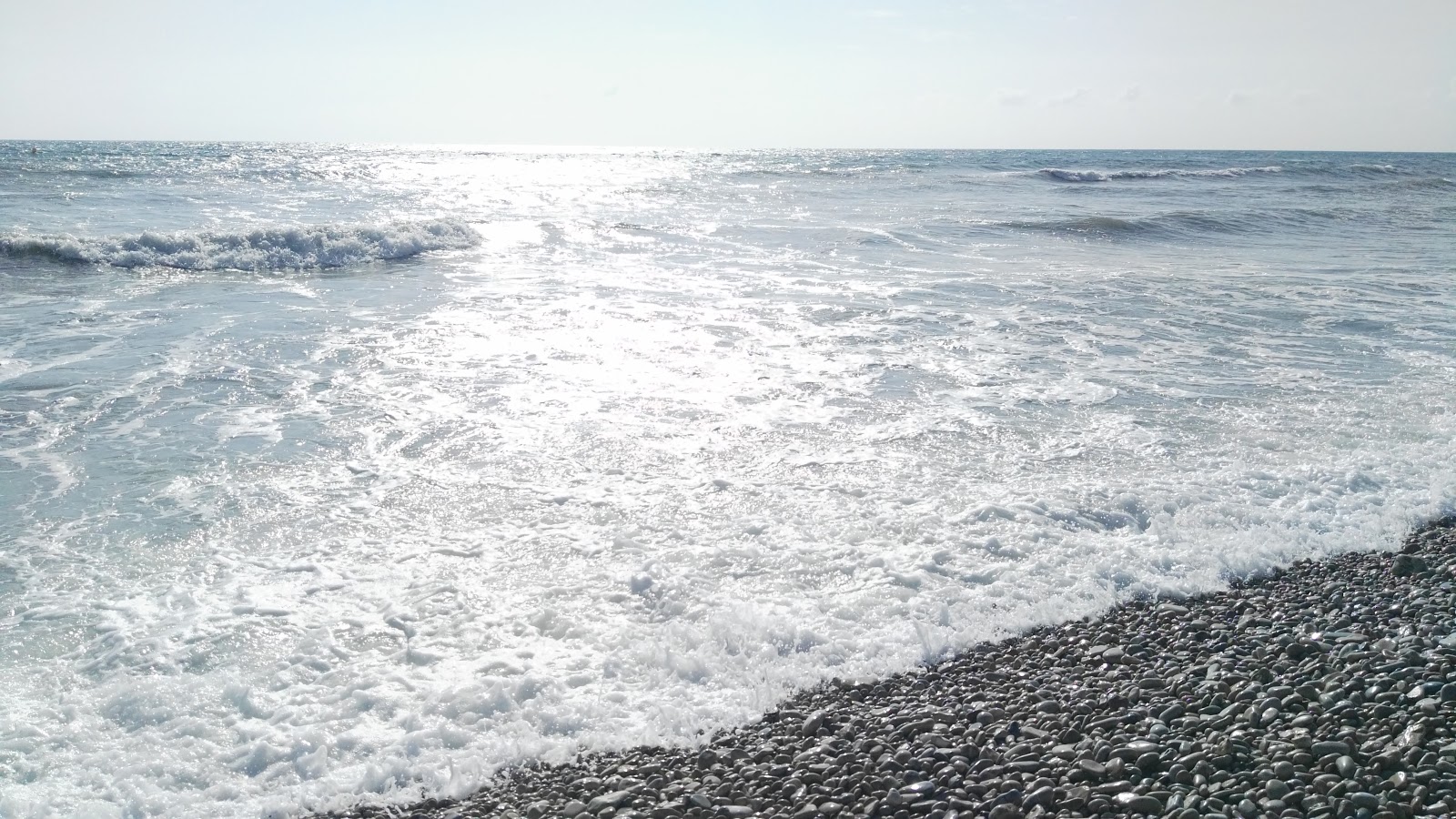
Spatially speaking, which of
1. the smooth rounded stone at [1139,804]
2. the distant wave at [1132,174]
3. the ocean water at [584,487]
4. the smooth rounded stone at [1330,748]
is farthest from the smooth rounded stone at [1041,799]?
the distant wave at [1132,174]

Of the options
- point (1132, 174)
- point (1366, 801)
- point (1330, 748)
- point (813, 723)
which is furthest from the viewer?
point (1132, 174)

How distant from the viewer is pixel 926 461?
312 inches

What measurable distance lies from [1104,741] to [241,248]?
20.7 metres

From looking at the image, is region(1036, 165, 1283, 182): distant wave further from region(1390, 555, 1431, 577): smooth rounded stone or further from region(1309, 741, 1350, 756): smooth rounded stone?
region(1309, 741, 1350, 756): smooth rounded stone

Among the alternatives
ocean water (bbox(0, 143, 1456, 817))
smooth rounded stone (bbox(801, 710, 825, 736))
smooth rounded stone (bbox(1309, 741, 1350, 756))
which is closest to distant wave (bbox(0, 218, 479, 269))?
ocean water (bbox(0, 143, 1456, 817))

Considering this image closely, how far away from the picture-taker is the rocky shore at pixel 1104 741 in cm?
369

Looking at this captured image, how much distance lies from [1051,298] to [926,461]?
9.45 metres

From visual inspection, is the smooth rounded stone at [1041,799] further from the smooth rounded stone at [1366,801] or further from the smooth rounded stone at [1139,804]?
the smooth rounded stone at [1366,801]

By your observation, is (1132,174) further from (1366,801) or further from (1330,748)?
(1366,801)

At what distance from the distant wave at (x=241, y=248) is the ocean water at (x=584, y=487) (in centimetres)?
31

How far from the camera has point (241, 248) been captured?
1970 cm

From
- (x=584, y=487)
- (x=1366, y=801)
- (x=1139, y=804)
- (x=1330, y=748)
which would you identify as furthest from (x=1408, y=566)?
(x=584, y=487)

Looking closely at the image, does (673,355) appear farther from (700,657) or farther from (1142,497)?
(700,657)

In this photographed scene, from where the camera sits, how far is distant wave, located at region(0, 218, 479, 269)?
1850 cm
